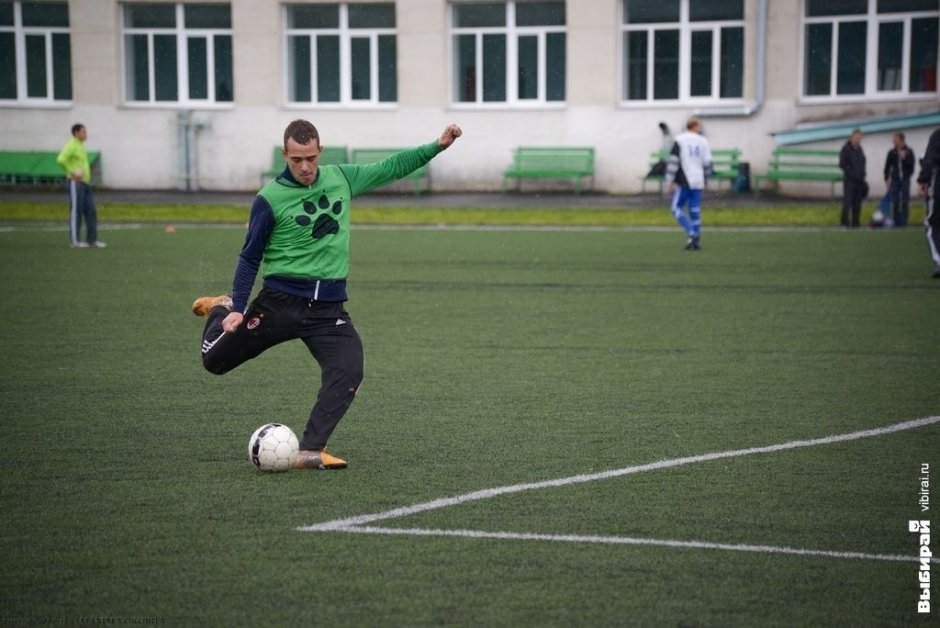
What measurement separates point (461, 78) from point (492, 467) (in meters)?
31.5

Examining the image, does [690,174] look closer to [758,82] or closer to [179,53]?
[758,82]

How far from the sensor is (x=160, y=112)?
3906cm

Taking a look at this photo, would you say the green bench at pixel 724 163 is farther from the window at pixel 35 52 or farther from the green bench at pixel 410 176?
the window at pixel 35 52

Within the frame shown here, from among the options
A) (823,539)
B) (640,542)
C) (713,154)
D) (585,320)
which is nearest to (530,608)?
(640,542)

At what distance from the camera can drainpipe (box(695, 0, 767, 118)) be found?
35.4 meters

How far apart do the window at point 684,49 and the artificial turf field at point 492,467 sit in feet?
70.2

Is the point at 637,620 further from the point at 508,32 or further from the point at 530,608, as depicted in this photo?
the point at 508,32

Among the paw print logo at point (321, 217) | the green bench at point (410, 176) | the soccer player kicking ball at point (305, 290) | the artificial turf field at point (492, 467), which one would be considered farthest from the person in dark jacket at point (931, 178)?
the green bench at point (410, 176)

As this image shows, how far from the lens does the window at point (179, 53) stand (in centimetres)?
3906

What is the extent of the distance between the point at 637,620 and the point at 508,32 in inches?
1326

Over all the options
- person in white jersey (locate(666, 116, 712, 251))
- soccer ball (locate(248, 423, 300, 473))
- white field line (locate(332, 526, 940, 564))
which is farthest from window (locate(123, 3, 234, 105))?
white field line (locate(332, 526, 940, 564))

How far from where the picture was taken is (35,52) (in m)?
39.9

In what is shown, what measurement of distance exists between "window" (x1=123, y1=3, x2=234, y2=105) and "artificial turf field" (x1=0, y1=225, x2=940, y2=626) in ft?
78.9

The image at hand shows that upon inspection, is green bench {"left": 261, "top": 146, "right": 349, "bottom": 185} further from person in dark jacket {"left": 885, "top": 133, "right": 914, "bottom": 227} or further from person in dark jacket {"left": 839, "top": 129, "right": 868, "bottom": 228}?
person in dark jacket {"left": 885, "top": 133, "right": 914, "bottom": 227}
